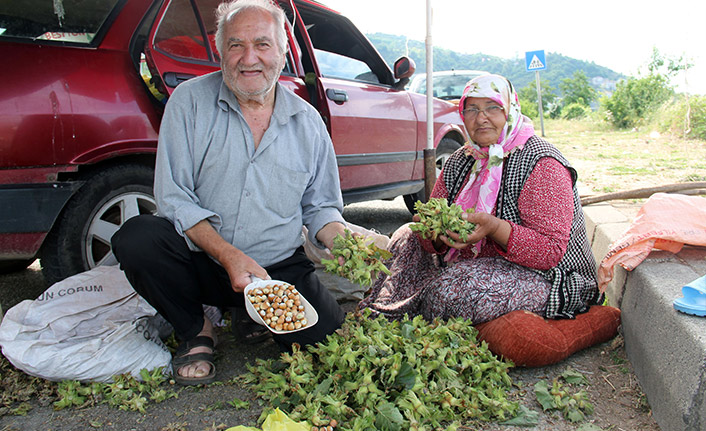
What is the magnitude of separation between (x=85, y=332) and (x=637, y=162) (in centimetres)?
848

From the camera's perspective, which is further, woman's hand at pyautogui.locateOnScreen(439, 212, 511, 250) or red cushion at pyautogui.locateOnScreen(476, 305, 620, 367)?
woman's hand at pyautogui.locateOnScreen(439, 212, 511, 250)

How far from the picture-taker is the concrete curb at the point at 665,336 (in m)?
1.87

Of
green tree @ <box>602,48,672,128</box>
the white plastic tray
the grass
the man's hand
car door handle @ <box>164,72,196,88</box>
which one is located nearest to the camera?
the white plastic tray

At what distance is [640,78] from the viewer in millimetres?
19453

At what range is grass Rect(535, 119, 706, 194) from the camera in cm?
646

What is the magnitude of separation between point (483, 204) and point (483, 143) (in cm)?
34

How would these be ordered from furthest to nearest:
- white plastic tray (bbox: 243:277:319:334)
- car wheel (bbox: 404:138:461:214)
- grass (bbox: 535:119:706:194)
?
grass (bbox: 535:119:706:194), car wheel (bbox: 404:138:461:214), white plastic tray (bbox: 243:277:319:334)

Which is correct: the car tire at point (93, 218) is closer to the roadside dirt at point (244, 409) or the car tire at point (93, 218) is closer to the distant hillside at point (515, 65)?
the roadside dirt at point (244, 409)

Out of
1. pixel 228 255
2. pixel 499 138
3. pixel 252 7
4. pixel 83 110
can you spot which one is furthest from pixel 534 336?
pixel 83 110

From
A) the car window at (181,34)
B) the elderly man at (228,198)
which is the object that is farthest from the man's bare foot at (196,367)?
the car window at (181,34)

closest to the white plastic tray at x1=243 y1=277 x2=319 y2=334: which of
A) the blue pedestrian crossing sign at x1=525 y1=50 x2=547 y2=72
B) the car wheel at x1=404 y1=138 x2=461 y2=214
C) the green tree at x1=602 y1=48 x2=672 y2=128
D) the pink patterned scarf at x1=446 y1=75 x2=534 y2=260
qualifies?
the pink patterned scarf at x1=446 y1=75 x2=534 y2=260

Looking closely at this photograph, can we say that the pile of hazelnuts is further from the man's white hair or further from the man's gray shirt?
the man's white hair

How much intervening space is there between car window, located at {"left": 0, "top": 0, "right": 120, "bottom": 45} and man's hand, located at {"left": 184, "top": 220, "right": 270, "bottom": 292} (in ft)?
4.38

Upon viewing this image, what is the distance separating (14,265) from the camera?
151 inches
